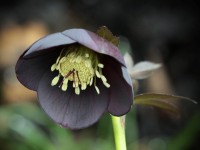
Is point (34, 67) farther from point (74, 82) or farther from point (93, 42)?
point (93, 42)

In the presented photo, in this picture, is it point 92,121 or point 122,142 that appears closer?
point 122,142

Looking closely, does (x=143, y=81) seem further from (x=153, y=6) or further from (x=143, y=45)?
(x=153, y=6)

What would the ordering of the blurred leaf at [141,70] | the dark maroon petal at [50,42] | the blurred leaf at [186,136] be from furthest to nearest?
the blurred leaf at [186,136] → the blurred leaf at [141,70] → the dark maroon petal at [50,42]

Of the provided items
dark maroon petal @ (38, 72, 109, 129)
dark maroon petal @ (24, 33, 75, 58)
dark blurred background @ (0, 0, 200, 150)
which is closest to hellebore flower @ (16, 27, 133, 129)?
dark maroon petal @ (38, 72, 109, 129)

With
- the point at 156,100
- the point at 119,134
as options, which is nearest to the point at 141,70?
the point at 156,100

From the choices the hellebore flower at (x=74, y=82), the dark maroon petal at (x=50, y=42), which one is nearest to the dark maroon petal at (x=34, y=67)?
the hellebore flower at (x=74, y=82)

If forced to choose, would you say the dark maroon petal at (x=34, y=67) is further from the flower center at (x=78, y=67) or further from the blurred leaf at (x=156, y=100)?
the blurred leaf at (x=156, y=100)

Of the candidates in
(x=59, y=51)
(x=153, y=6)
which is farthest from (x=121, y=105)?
(x=153, y=6)
